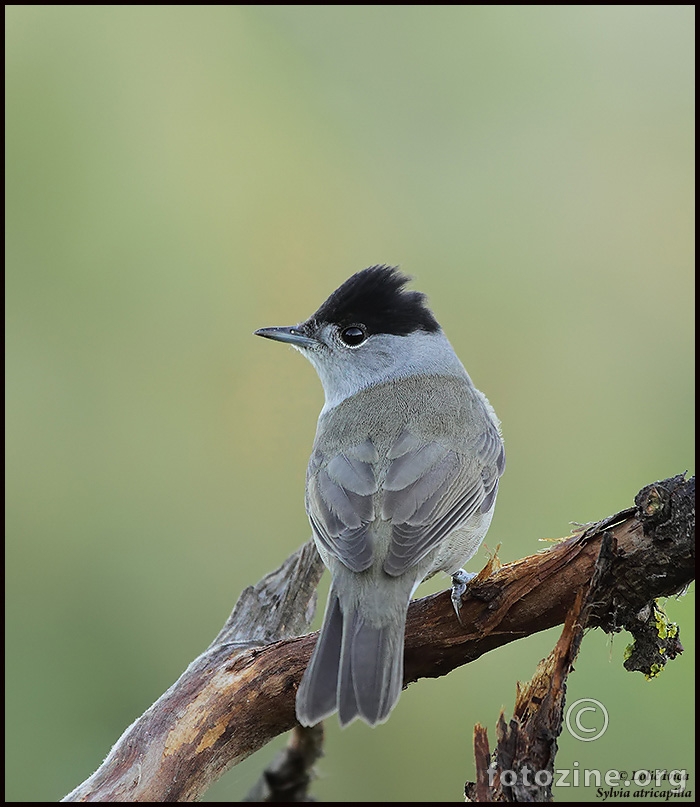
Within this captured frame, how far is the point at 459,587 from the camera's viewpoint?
3.36 metres

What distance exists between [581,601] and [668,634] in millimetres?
420

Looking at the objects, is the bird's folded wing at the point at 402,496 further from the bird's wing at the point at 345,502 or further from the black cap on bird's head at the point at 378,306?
the black cap on bird's head at the point at 378,306

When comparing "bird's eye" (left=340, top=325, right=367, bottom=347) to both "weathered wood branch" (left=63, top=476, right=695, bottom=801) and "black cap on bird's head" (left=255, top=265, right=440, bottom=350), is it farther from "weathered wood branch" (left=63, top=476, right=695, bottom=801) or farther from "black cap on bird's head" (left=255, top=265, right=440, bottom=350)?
"weathered wood branch" (left=63, top=476, right=695, bottom=801)

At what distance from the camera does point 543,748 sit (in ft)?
9.02

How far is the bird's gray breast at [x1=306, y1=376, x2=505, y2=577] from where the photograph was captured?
3.56 meters

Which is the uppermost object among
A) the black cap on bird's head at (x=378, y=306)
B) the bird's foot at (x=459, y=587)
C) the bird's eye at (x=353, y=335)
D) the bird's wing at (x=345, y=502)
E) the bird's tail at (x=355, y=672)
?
the black cap on bird's head at (x=378, y=306)

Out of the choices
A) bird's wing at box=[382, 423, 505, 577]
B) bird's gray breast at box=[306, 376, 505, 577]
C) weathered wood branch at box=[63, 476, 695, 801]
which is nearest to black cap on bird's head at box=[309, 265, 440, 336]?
bird's gray breast at box=[306, 376, 505, 577]

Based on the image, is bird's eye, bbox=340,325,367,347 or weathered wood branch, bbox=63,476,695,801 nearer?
weathered wood branch, bbox=63,476,695,801

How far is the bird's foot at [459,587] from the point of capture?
3268mm

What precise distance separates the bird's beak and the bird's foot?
1687mm

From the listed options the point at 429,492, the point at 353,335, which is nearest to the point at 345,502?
the point at 429,492

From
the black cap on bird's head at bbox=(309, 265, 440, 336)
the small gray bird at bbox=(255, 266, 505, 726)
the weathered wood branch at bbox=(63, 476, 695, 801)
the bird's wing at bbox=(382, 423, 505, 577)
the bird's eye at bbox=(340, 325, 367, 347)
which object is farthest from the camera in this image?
the bird's eye at bbox=(340, 325, 367, 347)

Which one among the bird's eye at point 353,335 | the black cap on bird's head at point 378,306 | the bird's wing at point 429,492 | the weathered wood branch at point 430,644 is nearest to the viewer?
the weathered wood branch at point 430,644

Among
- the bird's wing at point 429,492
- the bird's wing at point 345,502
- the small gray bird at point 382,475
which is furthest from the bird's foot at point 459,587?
the bird's wing at point 345,502
